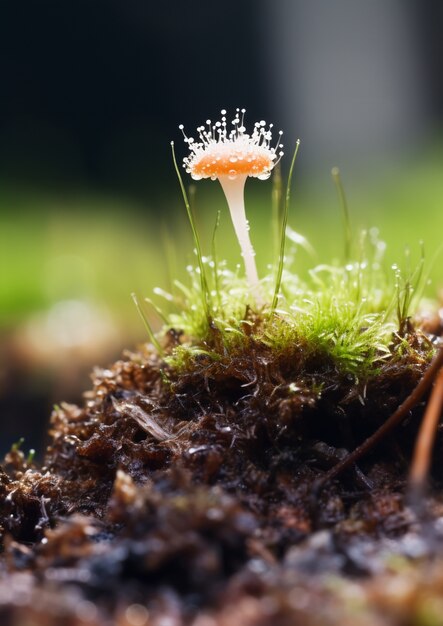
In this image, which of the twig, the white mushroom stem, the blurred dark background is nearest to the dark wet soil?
the twig

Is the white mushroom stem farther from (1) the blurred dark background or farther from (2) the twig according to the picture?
(1) the blurred dark background

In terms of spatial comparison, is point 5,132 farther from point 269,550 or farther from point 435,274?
point 269,550

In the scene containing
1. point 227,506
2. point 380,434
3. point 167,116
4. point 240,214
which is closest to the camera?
point 227,506

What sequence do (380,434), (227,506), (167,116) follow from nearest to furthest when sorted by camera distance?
1. (227,506)
2. (380,434)
3. (167,116)

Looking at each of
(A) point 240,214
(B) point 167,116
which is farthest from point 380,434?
(B) point 167,116

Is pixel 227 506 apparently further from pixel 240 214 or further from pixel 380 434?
pixel 240 214
